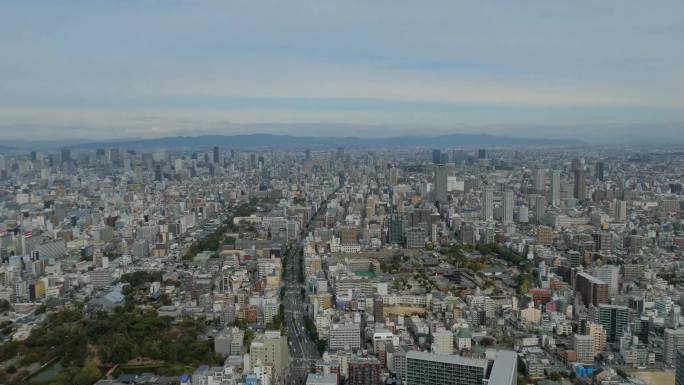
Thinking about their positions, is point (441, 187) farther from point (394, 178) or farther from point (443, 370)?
point (443, 370)

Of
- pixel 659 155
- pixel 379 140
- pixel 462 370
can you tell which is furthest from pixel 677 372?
pixel 379 140

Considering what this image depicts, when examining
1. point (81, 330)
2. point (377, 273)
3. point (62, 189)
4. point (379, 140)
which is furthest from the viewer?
point (379, 140)

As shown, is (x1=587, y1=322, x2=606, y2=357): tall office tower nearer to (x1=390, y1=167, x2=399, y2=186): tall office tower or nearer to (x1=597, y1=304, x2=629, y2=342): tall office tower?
(x1=597, y1=304, x2=629, y2=342): tall office tower

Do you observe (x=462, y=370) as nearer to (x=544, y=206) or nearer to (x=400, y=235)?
(x=400, y=235)

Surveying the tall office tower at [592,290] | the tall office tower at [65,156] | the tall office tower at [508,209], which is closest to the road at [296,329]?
the tall office tower at [592,290]

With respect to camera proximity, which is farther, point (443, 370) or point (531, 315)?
point (531, 315)

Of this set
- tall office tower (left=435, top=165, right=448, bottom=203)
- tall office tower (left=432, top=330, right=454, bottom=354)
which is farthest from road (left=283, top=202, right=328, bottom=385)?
tall office tower (left=435, top=165, right=448, bottom=203)

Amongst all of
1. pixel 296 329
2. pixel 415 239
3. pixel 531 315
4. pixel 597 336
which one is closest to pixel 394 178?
pixel 415 239
